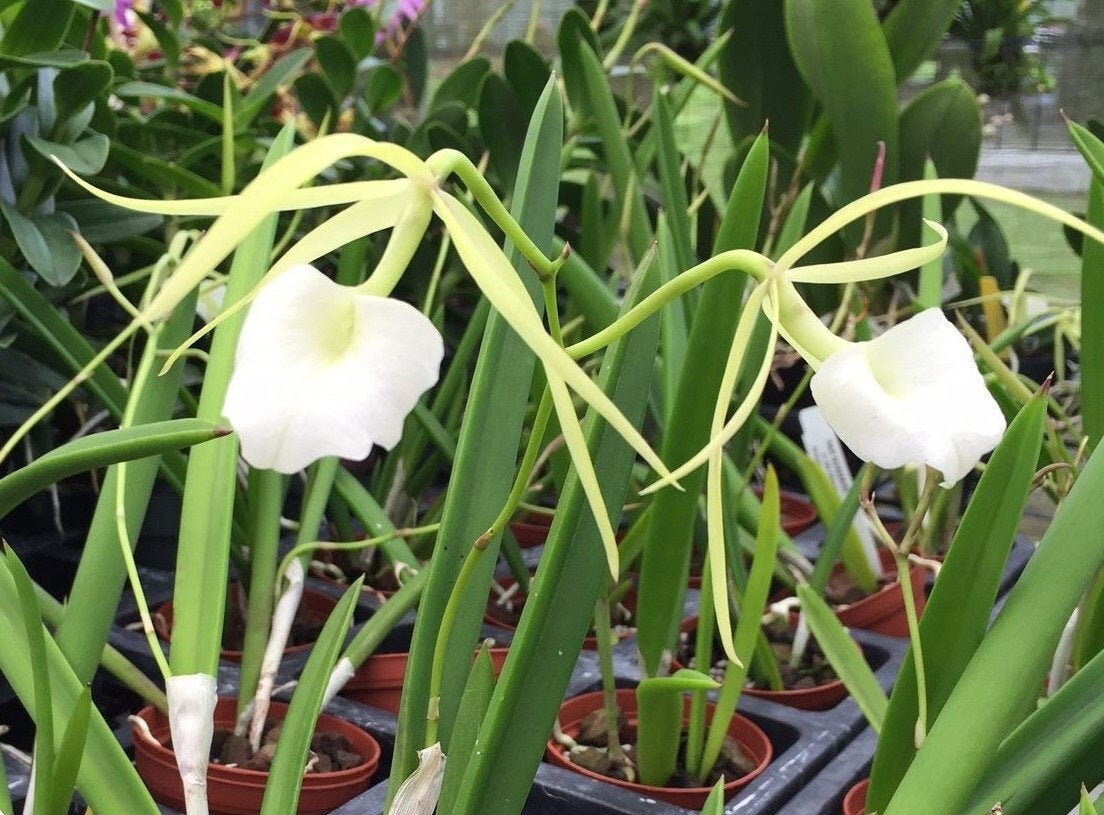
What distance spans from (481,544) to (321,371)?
14cm

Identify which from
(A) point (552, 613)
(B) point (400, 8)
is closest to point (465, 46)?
(B) point (400, 8)

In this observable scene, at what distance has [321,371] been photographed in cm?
26

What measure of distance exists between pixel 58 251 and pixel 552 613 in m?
0.48

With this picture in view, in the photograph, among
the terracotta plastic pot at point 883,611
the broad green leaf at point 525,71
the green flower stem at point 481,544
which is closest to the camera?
the green flower stem at point 481,544

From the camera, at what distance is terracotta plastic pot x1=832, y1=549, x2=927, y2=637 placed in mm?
799

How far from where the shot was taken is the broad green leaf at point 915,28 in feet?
3.13

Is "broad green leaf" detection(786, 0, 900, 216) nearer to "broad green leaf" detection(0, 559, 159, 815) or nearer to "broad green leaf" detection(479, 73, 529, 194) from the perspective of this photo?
"broad green leaf" detection(479, 73, 529, 194)

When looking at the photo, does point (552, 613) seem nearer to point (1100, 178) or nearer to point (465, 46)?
point (1100, 178)

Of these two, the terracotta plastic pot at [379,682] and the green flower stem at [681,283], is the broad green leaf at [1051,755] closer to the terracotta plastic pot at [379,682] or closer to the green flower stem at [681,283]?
the green flower stem at [681,283]

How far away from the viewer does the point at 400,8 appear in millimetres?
1235

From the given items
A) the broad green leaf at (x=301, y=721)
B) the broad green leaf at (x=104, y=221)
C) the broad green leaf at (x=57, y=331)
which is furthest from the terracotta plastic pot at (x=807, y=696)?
the broad green leaf at (x=104, y=221)

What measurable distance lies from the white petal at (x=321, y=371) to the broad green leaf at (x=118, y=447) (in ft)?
0.33

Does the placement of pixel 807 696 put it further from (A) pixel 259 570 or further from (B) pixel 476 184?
(B) pixel 476 184

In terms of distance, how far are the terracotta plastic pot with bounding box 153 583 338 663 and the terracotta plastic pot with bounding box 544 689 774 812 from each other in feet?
0.65
